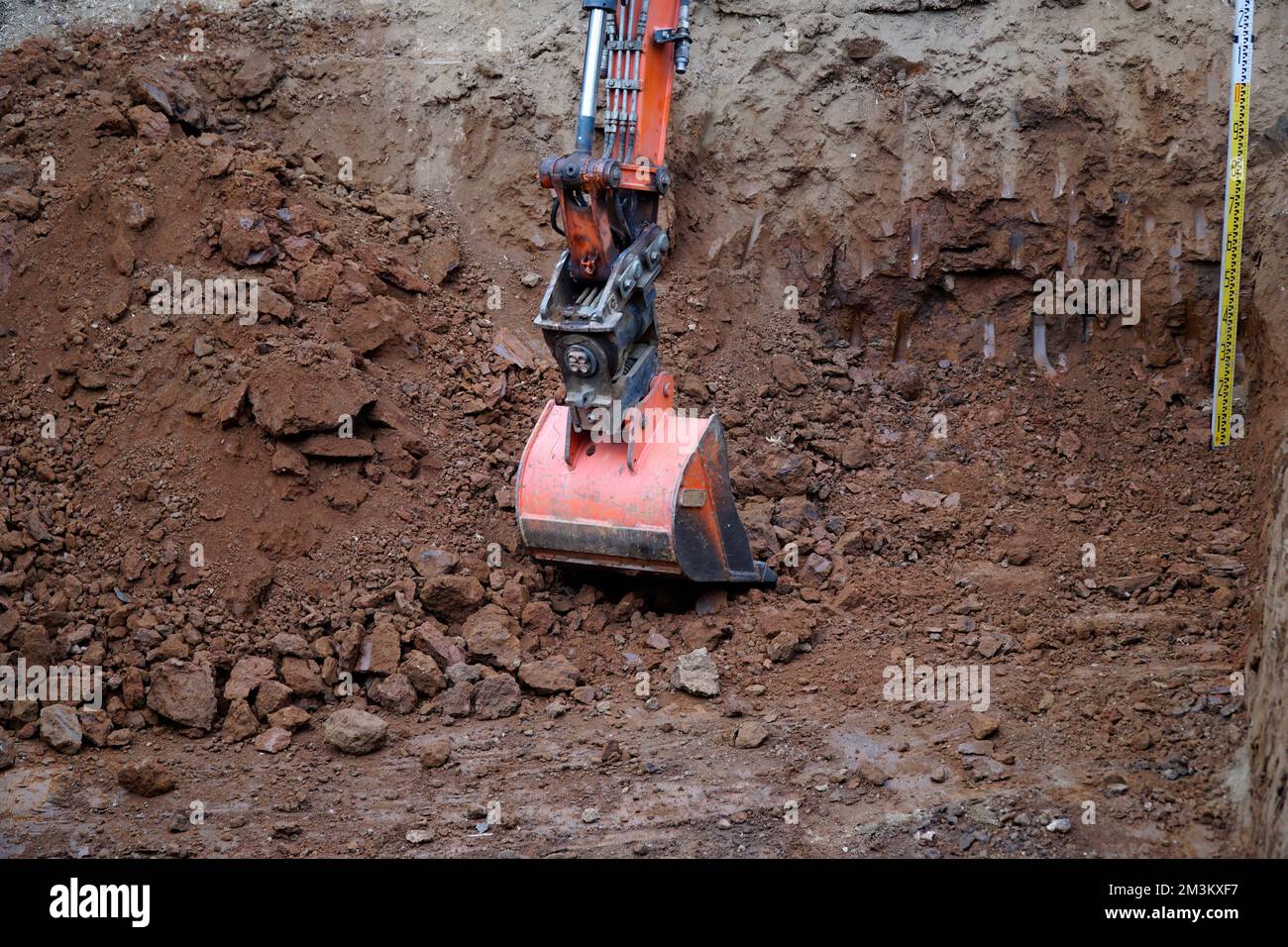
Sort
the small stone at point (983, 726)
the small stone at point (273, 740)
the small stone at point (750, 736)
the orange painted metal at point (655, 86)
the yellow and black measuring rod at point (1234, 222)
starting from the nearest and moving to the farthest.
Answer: the small stone at point (983, 726) < the small stone at point (750, 736) < the small stone at point (273, 740) < the orange painted metal at point (655, 86) < the yellow and black measuring rod at point (1234, 222)

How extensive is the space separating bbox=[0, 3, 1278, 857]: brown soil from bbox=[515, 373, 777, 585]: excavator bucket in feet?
1.23

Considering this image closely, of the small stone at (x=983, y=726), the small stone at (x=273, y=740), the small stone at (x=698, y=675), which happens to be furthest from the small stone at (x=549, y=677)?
the small stone at (x=983, y=726)

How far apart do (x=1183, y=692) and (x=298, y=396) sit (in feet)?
15.2

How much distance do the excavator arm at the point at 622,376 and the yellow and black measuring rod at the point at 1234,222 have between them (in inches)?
127

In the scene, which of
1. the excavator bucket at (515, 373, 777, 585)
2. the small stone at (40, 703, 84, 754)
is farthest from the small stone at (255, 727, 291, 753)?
the excavator bucket at (515, 373, 777, 585)

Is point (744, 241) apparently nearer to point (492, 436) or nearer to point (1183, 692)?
point (492, 436)

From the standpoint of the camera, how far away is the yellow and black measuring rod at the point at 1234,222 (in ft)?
26.5

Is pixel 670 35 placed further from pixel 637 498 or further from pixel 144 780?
pixel 144 780

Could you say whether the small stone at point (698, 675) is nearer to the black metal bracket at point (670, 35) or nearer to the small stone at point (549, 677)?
the small stone at point (549, 677)

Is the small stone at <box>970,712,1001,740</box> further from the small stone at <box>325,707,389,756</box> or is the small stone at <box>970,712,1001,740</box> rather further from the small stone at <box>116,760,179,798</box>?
the small stone at <box>116,760,179,798</box>

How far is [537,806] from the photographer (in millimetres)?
5805

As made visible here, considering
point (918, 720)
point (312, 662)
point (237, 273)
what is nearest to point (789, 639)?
point (918, 720)

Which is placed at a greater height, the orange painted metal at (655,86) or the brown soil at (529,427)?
the orange painted metal at (655,86)

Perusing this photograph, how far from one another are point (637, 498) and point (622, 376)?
0.60 m
